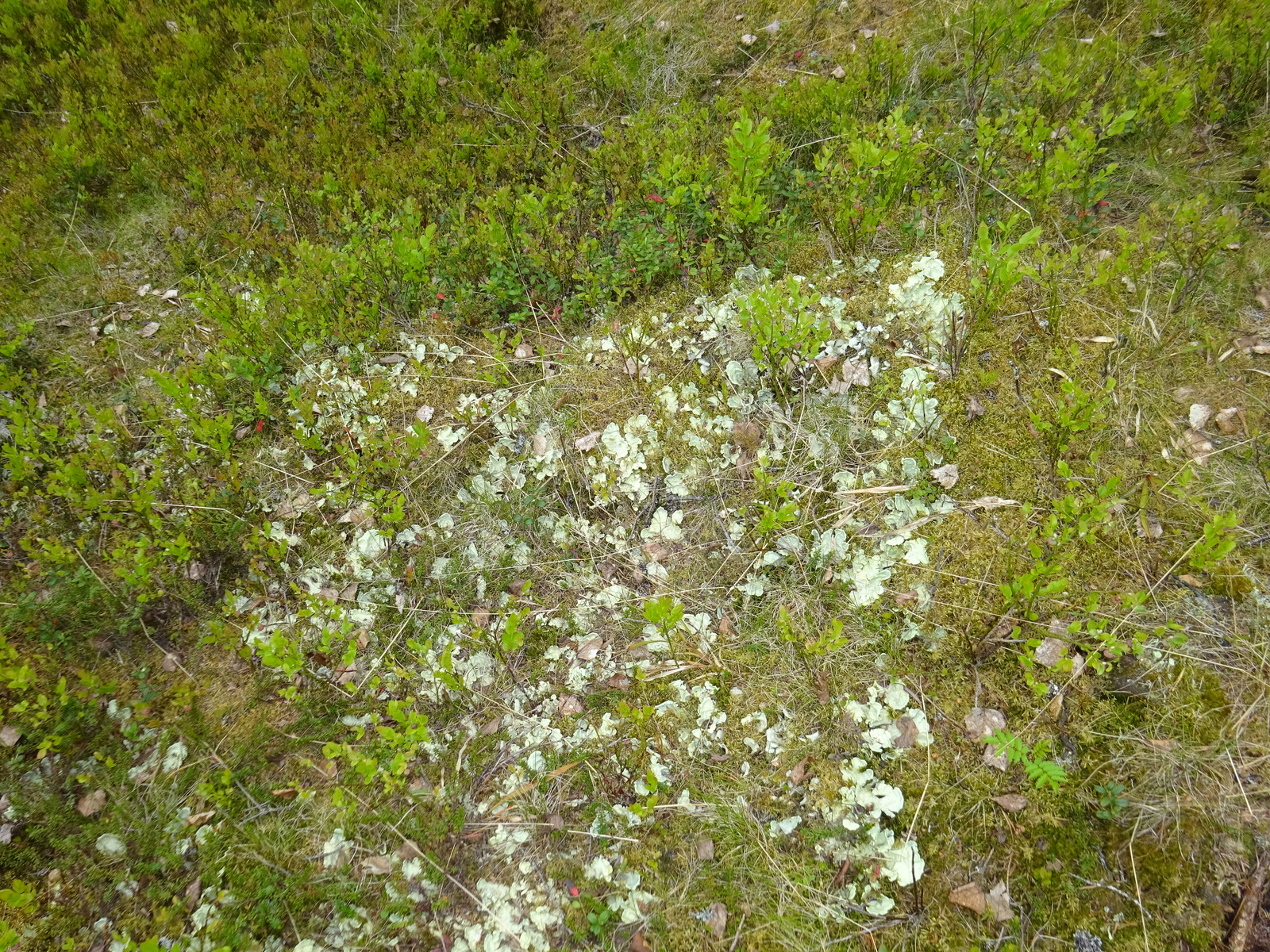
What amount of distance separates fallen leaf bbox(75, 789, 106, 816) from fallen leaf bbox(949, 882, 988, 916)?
4338mm

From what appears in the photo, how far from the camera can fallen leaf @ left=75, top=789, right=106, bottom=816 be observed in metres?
3.51

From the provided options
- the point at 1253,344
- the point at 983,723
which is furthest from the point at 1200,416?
the point at 983,723

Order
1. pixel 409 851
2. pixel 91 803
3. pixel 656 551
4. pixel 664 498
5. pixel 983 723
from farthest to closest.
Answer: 1. pixel 664 498
2. pixel 656 551
3. pixel 91 803
4. pixel 409 851
5. pixel 983 723

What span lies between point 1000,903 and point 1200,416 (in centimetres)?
282

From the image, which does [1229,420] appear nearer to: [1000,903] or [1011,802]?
[1011,802]

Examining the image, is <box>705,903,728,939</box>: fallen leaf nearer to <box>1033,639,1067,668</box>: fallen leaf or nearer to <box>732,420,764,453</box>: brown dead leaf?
<box>1033,639,1067,668</box>: fallen leaf

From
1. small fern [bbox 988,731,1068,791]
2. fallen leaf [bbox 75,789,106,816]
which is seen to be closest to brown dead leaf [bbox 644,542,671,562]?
small fern [bbox 988,731,1068,791]

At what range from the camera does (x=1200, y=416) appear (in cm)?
362

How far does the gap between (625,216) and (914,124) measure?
87.2 inches

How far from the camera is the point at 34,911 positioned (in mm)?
3242


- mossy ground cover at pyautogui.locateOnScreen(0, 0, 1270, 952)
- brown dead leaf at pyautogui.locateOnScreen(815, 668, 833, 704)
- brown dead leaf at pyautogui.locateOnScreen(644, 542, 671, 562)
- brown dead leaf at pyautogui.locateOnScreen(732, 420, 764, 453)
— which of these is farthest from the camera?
brown dead leaf at pyautogui.locateOnScreen(732, 420, 764, 453)

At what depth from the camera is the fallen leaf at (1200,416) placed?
3.60 meters

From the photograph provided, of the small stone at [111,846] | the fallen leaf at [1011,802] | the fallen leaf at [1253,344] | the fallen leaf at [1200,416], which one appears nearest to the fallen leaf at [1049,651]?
the fallen leaf at [1011,802]

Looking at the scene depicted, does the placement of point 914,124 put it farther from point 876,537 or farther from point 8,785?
point 8,785
